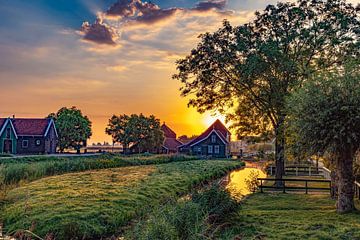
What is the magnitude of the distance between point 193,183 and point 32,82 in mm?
12357

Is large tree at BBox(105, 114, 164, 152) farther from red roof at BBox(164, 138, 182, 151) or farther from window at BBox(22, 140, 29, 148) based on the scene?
window at BBox(22, 140, 29, 148)

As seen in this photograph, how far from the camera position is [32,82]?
24.5 metres

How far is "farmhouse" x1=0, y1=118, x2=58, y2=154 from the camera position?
173ft

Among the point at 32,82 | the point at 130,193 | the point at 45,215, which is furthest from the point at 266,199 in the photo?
the point at 32,82

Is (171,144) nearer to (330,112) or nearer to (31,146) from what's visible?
(31,146)

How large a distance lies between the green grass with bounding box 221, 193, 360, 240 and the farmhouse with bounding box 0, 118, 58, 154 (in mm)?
43239

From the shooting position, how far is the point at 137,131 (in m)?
66.1

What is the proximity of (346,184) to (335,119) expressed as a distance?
272 cm

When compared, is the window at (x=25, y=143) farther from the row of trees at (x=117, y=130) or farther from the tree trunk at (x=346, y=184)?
the tree trunk at (x=346, y=184)

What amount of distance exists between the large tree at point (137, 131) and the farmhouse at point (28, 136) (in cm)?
1232

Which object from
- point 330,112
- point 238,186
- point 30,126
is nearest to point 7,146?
point 30,126

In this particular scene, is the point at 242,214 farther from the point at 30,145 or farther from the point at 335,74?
the point at 30,145

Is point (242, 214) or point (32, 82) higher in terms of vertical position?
point (32, 82)

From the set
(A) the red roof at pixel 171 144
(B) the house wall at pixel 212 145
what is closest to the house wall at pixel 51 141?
(A) the red roof at pixel 171 144
